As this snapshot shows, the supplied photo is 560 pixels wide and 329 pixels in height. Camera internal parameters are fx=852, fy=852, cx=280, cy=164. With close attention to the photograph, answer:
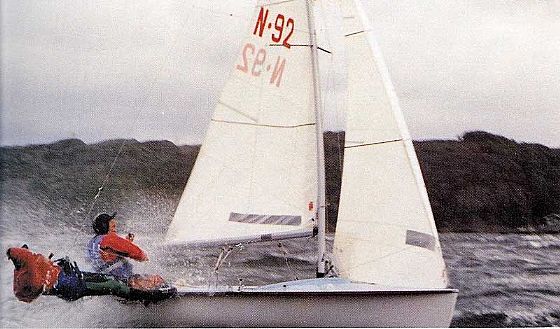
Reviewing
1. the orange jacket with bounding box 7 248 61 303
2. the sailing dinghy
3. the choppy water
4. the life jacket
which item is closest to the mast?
the sailing dinghy

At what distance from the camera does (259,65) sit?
6.47 metres

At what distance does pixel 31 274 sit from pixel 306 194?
207 cm

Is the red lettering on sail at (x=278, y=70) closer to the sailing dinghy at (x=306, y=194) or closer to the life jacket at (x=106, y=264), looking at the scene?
the sailing dinghy at (x=306, y=194)

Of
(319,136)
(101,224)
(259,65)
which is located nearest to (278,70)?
(259,65)

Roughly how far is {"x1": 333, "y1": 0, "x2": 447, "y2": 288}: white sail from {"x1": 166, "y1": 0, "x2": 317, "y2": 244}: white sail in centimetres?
30

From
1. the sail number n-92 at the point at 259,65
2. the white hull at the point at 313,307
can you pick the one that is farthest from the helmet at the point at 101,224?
the sail number n-92 at the point at 259,65

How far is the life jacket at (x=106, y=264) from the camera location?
6.28 meters

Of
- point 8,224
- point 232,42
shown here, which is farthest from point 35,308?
point 232,42

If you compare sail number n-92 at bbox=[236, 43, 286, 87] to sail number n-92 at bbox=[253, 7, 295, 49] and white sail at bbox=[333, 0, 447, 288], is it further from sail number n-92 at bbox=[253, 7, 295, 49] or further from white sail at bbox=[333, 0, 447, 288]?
white sail at bbox=[333, 0, 447, 288]

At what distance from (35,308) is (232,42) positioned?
254 cm

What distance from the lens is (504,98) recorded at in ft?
23.2

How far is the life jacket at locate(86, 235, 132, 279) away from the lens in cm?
628

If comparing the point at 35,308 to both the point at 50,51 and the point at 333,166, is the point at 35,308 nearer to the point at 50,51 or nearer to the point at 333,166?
the point at 50,51

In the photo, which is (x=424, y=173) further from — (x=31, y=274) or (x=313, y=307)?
(x=31, y=274)
